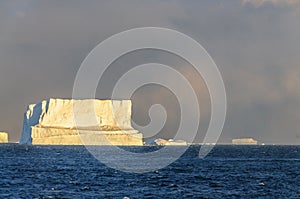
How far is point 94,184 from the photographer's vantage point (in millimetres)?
59469

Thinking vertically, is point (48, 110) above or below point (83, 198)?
above

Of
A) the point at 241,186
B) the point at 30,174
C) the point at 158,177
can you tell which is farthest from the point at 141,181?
the point at 30,174

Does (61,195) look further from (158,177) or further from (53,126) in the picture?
(53,126)

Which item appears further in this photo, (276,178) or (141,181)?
(276,178)

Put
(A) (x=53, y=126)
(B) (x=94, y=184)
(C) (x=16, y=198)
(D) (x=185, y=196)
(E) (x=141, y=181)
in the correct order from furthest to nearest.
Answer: (A) (x=53, y=126) → (E) (x=141, y=181) → (B) (x=94, y=184) → (D) (x=185, y=196) → (C) (x=16, y=198)

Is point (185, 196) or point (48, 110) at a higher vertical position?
point (48, 110)

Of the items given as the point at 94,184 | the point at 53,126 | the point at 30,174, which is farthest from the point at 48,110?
the point at 94,184

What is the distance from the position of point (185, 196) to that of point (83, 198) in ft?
27.3

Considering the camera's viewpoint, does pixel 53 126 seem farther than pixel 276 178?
Yes

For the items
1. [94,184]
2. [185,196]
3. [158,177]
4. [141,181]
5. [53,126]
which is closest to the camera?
[185,196]

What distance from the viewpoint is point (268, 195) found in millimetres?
52406

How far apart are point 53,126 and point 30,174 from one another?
127302 millimetres

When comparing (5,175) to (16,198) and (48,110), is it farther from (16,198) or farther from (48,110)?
(48,110)

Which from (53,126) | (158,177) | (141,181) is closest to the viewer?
(141,181)
